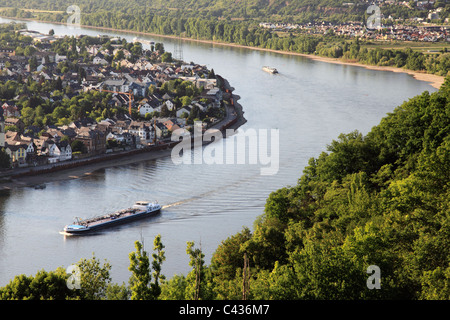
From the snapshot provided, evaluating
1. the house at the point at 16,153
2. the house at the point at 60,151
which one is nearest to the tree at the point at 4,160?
the house at the point at 16,153

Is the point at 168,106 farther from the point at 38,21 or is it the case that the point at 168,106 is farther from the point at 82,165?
the point at 38,21

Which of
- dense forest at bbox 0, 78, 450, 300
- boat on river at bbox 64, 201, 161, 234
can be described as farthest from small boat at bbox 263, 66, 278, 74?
dense forest at bbox 0, 78, 450, 300

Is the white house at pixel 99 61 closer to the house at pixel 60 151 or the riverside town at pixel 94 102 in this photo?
the riverside town at pixel 94 102

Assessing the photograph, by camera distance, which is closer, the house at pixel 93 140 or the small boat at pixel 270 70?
the house at pixel 93 140

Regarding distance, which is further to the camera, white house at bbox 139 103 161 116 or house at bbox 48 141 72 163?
white house at bbox 139 103 161 116

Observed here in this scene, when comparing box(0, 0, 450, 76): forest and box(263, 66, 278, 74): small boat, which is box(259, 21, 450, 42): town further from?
box(263, 66, 278, 74): small boat
